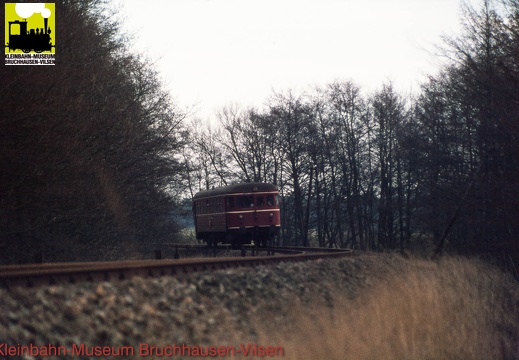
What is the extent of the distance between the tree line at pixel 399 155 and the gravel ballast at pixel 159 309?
11925 millimetres

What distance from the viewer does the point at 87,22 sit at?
21.2 metres

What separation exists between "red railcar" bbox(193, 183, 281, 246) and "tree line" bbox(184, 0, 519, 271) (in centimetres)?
214

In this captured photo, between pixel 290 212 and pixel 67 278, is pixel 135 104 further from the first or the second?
pixel 290 212

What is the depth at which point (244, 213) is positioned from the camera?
27.6 meters

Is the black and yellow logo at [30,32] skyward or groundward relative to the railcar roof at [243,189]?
skyward

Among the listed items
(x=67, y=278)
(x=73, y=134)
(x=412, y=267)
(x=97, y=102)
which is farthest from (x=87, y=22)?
(x=67, y=278)

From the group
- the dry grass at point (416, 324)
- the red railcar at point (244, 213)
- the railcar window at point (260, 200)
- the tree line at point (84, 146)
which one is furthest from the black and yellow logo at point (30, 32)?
the railcar window at point (260, 200)

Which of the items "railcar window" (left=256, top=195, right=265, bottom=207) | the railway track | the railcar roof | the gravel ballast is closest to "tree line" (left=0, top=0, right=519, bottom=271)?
the railcar roof

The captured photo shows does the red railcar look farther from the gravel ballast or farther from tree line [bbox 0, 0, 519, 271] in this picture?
the gravel ballast

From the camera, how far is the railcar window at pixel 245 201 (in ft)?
90.5

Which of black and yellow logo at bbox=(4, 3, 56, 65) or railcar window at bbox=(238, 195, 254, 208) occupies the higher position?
black and yellow logo at bbox=(4, 3, 56, 65)

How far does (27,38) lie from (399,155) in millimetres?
27772

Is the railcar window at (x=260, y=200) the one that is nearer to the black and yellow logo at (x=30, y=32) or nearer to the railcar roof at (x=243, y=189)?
the railcar roof at (x=243, y=189)

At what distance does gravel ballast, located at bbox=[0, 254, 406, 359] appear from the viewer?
6.75 meters
